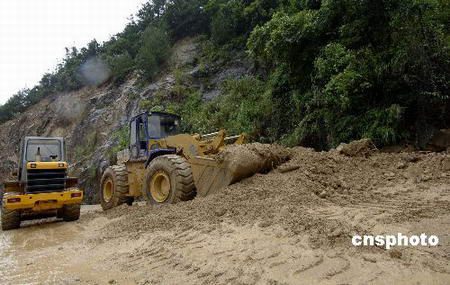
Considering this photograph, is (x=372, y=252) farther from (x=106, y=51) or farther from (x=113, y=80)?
(x=106, y=51)

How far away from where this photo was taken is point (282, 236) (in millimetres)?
4051

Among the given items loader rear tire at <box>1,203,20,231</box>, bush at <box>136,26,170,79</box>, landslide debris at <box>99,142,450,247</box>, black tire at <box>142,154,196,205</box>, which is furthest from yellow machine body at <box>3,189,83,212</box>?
bush at <box>136,26,170,79</box>

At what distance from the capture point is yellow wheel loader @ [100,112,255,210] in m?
7.27

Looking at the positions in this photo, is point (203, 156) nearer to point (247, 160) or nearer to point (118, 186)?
point (247, 160)

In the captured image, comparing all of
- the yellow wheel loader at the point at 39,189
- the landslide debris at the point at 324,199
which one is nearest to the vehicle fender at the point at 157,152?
the landslide debris at the point at 324,199

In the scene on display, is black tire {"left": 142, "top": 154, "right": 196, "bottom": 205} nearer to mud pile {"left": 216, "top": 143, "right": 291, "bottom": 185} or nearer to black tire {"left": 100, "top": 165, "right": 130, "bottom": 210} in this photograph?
mud pile {"left": 216, "top": 143, "right": 291, "bottom": 185}

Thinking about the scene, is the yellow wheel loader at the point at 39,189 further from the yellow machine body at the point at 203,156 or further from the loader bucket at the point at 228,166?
the loader bucket at the point at 228,166

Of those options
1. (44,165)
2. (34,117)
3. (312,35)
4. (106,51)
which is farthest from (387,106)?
(34,117)

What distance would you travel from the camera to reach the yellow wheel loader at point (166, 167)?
7.27m

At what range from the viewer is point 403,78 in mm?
9133

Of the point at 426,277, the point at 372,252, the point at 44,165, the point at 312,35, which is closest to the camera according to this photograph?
the point at 426,277

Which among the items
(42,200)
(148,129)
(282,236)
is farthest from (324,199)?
(42,200)

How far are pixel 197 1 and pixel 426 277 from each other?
28.7 metres

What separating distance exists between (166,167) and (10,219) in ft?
14.4
